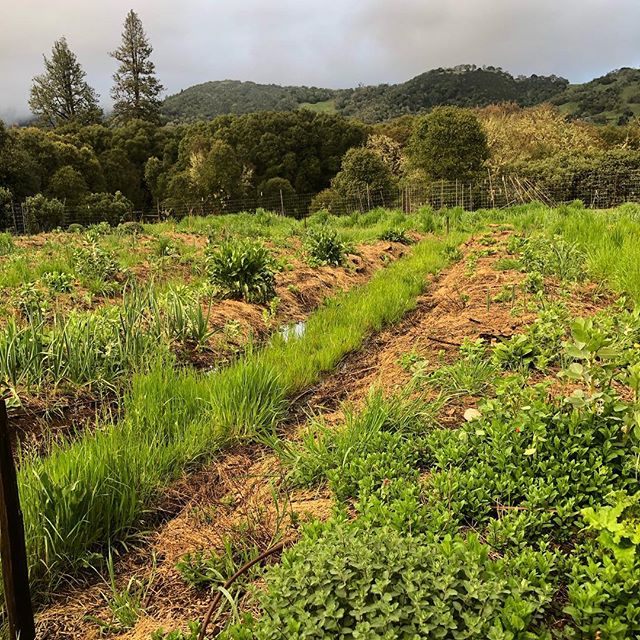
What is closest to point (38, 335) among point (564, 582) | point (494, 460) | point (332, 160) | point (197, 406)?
point (197, 406)

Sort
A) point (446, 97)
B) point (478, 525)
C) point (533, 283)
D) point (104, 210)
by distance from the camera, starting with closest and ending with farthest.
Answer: point (478, 525) < point (533, 283) < point (104, 210) < point (446, 97)

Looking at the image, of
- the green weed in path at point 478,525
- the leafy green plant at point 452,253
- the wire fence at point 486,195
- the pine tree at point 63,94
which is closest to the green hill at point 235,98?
the pine tree at point 63,94

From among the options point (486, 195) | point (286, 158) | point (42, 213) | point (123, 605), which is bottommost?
point (123, 605)

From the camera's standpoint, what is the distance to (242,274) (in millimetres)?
5633

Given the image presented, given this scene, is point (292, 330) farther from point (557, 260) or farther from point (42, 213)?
point (42, 213)

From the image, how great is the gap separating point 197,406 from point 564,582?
2.08 metres

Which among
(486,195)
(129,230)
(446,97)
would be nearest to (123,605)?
(129,230)

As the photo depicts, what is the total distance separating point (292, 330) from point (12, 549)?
349cm

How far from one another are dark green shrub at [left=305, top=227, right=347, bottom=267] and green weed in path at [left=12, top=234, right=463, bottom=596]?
331 centimetres

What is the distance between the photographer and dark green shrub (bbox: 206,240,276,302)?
18.3ft

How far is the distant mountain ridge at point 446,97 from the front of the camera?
5341 centimetres

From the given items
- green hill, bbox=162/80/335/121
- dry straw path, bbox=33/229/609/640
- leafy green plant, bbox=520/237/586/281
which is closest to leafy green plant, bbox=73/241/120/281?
dry straw path, bbox=33/229/609/640

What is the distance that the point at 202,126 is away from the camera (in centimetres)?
3591

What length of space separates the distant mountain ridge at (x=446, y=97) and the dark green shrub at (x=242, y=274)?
5415cm
